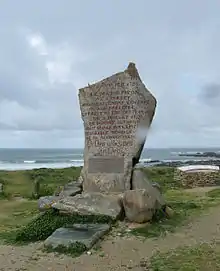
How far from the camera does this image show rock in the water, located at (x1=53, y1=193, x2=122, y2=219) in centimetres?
967

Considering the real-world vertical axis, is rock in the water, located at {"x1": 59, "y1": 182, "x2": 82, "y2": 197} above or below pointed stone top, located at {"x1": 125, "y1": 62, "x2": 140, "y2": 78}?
below

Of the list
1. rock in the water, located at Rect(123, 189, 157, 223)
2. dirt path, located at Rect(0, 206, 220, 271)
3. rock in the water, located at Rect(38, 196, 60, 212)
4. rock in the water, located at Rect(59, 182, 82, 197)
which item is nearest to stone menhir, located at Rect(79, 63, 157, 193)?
rock in the water, located at Rect(59, 182, 82, 197)

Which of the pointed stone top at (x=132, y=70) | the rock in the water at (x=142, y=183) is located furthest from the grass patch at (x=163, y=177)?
the pointed stone top at (x=132, y=70)

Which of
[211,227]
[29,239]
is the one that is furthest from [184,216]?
[29,239]

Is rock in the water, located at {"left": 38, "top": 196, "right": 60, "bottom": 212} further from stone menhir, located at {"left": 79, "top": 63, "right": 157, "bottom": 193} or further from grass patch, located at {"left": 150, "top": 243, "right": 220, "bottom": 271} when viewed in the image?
grass patch, located at {"left": 150, "top": 243, "right": 220, "bottom": 271}

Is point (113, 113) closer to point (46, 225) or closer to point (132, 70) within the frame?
point (132, 70)

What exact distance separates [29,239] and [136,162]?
3.96 metres

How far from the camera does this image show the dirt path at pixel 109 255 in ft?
22.1

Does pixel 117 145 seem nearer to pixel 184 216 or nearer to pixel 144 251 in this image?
pixel 184 216

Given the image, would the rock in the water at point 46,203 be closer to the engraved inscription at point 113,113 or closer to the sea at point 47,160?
the engraved inscription at point 113,113

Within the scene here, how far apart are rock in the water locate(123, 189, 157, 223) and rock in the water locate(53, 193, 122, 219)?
31cm

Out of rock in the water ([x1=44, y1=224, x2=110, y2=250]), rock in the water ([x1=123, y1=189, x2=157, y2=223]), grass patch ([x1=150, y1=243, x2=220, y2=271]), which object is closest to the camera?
grass patch ([x1=150, y1=243, x2=220, y2=271])

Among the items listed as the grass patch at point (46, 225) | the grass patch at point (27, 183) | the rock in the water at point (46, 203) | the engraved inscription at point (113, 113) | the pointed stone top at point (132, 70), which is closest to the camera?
the grass patch at point (46, 225)

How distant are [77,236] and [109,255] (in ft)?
3.27
